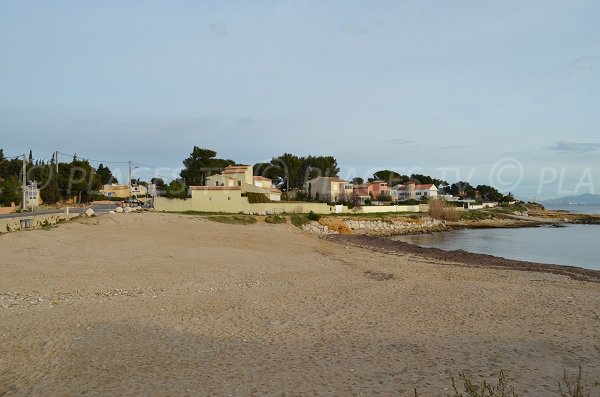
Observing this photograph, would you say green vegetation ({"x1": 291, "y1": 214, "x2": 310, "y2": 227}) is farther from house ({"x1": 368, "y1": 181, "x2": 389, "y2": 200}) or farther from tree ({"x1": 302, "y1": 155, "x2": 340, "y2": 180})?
house ({"x1": 368, "y1": 181, "x2": 389, "y2": 200})

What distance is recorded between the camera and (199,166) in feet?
237

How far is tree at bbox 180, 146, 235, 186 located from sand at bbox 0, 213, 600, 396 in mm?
51013

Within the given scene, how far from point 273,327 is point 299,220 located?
36.9 meters

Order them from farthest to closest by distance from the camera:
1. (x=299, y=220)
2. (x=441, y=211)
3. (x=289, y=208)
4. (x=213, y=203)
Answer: (x=441, y=211), (x=289, y=208), (x=213, y=203), (x=299, y=220)

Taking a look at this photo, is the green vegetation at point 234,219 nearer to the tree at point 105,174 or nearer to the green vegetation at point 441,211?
the green vegetation at point 441,211

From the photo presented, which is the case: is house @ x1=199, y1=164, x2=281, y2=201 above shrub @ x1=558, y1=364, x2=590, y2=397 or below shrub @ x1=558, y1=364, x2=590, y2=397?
above

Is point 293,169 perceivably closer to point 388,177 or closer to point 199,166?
point 199,166

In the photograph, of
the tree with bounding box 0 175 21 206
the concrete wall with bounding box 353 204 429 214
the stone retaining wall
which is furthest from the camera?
the concrete wall with bounding box 353 204 429 214

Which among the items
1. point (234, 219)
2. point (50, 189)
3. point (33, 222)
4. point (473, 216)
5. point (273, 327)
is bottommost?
point (473, 216)

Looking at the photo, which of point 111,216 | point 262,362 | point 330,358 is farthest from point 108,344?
point 111,216

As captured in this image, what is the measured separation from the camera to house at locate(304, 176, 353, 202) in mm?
77250

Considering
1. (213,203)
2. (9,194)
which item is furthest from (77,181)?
(213,203)

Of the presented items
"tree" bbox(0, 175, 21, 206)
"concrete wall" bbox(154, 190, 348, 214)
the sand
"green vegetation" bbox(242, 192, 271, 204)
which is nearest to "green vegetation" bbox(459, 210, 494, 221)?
"green vegetation" bbox(242, 192, 271, 204)

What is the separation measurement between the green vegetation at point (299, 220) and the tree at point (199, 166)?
82.1ft
